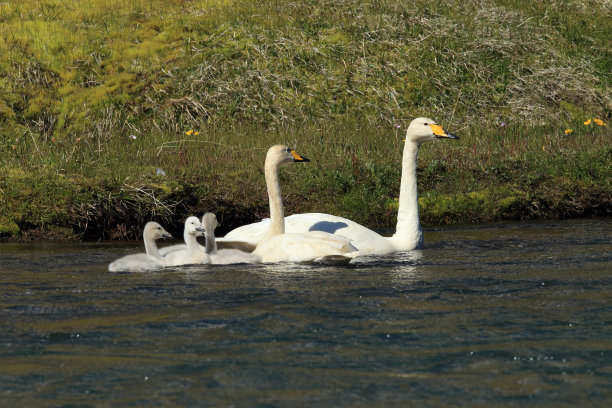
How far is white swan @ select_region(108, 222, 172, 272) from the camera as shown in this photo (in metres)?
8.67

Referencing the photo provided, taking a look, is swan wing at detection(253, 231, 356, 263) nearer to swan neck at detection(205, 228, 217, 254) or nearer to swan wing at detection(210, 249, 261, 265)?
swan wing at detection(210, 249, 261, 265)

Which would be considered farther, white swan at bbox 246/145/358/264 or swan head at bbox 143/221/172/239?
swan head at bbox 143/221/172/239

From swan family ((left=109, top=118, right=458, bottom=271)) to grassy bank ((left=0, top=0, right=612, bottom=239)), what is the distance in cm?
209

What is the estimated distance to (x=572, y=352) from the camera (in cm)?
559

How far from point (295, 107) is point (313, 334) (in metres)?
12.6

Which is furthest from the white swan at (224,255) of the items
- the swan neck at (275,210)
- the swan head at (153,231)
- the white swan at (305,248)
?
the swan neck at (275,210)

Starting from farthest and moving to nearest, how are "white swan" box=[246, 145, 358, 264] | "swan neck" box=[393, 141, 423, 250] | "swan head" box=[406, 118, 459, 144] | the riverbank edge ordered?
the riverbank edge, "swan head" box=[406, 118, 459, 144], "swan neck" box=[393, 141, 423, 250], "white swan" box=[246, 145, 358, 264]

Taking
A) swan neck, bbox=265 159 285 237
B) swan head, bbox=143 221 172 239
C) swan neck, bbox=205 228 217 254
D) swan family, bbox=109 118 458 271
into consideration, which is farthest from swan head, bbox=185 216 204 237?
swan neck, bbox=265 159 285 237

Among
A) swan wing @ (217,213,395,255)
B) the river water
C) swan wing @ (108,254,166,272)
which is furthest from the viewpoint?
swan wing @ (217,213,395,255)

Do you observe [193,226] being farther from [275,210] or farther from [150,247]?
[275,210]

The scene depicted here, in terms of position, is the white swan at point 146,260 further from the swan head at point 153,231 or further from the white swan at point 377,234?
the white swan at point 377,234

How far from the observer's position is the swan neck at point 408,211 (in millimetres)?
10031

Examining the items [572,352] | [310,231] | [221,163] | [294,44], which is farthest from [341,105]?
[572,352]

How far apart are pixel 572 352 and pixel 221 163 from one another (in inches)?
351
